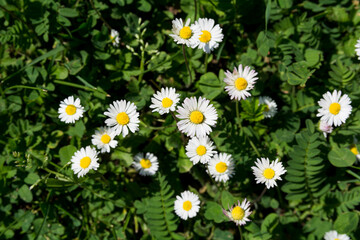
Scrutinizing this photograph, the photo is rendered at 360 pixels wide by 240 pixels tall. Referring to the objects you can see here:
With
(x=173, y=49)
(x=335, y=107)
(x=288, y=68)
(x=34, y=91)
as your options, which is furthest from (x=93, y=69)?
(x=335, y=107)

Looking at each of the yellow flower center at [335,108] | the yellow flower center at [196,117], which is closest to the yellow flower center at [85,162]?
the yellow flower center at [196,117]

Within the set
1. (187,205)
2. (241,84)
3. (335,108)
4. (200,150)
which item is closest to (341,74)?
(335,108)

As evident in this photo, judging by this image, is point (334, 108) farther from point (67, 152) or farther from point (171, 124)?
point (67, 152)

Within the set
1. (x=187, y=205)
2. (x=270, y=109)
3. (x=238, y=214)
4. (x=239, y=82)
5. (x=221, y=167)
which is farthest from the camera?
(x=270, y=109)

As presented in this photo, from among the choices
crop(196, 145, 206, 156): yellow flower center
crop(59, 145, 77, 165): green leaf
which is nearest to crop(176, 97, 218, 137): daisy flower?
crop(196, 145, 206, 156): yellow flower center

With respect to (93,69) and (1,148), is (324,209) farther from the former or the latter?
(1,148)

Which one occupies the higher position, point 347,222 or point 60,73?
point 60,73
